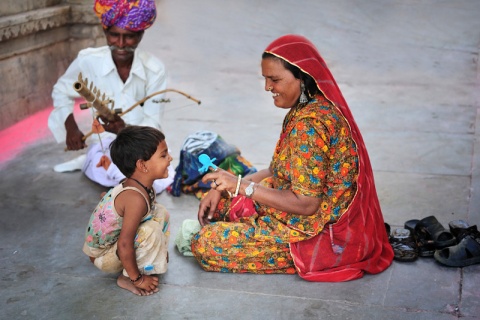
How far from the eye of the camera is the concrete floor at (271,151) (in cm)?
354

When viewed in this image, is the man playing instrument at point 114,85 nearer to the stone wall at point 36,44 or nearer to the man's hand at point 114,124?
the man's hand at point 114,124

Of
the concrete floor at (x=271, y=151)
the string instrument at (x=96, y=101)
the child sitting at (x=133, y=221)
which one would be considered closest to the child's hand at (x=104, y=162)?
the concrete floor at (x=271, y=151)

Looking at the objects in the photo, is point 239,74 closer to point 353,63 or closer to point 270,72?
point 353,63

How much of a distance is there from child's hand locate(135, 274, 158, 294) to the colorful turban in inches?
71.8

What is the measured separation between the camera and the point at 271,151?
5.64 m

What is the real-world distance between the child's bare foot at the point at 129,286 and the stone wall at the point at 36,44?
2911mm

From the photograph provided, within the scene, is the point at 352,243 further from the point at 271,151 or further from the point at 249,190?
the point at 271,151

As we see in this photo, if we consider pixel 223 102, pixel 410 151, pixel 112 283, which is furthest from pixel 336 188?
pixel 223 102

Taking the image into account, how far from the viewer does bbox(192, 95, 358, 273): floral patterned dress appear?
3400 mm

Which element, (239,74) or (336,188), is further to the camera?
(239,74)

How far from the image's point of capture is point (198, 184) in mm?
4820

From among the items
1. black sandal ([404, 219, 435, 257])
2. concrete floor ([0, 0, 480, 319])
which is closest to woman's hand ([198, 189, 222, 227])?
concrete floor ([0, 0, 480, 319])

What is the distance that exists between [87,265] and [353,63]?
489cm

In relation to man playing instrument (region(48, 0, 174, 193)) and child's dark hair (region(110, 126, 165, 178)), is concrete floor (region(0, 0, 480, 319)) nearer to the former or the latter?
man playing instrument (region(48, 0, 174, 193))
